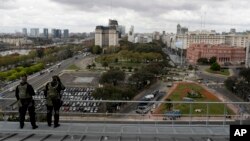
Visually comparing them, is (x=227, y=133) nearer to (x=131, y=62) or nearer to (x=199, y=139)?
(x=199, y=139)

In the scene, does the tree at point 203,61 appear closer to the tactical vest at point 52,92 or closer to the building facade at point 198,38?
the building facade at point 198,38

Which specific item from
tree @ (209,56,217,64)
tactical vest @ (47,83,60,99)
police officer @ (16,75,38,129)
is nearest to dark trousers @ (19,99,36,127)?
police officer @ (16,75,38,129)

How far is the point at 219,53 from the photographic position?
6028 cm

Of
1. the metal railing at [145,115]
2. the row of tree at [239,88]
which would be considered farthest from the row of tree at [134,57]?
the metal railing at [145,115]

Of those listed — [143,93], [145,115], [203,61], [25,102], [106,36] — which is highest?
[106,36]

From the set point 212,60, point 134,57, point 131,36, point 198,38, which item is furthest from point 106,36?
point 134,57

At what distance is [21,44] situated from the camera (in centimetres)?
11275

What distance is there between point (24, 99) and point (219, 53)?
193 feet

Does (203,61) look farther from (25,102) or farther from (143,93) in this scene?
(25,102)

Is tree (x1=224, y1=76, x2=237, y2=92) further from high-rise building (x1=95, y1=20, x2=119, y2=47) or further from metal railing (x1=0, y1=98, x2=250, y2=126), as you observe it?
high-rise building (x1=95, y1=20, x2=119, y2=47)

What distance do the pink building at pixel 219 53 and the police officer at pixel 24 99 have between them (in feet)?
187

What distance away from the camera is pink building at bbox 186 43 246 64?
196 ft

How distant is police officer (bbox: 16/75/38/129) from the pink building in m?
57.0

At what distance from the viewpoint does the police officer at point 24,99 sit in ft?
16.2
